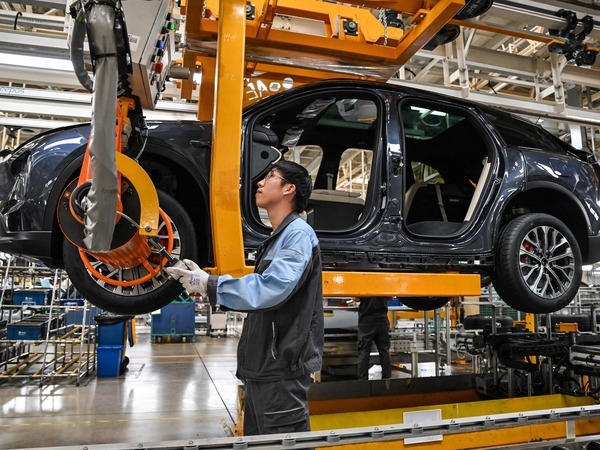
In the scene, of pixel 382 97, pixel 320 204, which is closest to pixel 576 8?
pixel 382 97

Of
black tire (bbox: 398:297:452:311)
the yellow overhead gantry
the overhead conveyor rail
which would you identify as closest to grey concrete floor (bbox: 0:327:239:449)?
black tire (bbox: 398:297:452:311)

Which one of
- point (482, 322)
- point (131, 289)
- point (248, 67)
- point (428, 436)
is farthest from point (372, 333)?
point (131, 289)

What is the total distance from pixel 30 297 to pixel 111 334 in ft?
8.29

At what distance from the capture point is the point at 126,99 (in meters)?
2.31

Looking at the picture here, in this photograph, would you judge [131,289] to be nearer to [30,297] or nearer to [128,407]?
[128,407]

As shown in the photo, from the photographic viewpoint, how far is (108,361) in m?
7.62

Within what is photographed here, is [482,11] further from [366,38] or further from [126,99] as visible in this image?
[126,99]

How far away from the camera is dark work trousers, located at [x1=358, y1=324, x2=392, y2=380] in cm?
584

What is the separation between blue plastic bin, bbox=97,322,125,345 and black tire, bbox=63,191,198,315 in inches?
216

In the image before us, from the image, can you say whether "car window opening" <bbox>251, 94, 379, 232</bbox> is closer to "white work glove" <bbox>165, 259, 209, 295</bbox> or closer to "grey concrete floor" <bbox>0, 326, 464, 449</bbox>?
"white work glove" <bbox>165, 259, 209, 295</bbox>

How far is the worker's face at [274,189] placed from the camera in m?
1.98

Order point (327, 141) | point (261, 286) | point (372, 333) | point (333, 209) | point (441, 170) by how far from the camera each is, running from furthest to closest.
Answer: point (372, 333), point (441, 170), point (327, 141), point (333, 209), point (261, 286)

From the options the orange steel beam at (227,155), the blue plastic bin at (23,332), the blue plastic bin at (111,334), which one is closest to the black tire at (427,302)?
the orange steel beam at (227,155)

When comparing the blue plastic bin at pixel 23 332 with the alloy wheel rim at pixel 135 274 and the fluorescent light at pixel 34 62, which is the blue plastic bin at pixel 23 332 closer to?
the fluorescent light at pixel 34 62
